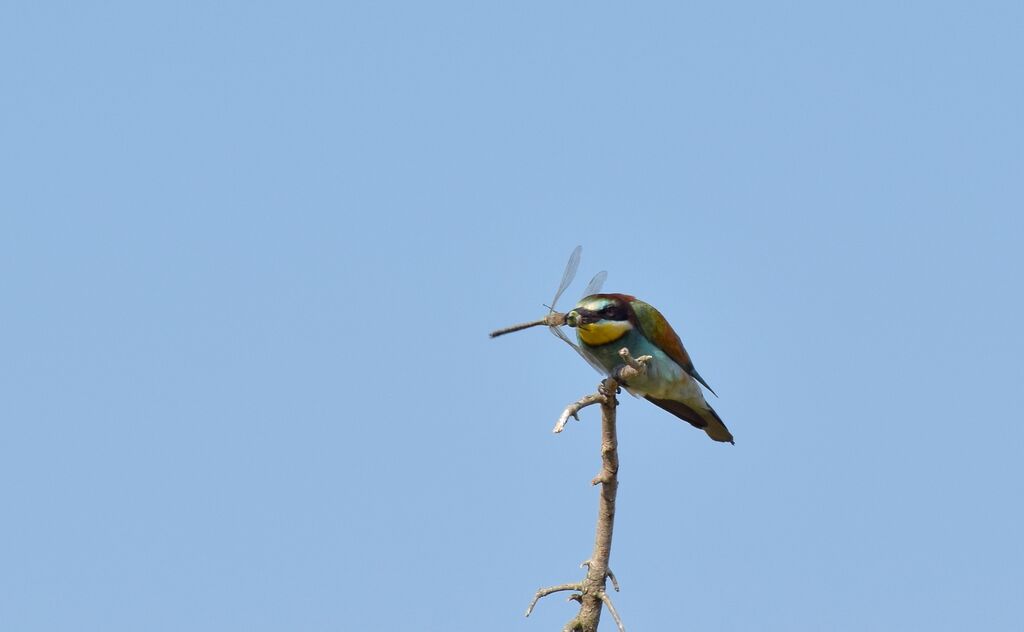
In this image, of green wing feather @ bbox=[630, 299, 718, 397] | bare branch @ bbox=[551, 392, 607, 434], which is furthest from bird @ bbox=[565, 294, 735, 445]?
bare branch @ bbox=[551, 392, 607, 434]

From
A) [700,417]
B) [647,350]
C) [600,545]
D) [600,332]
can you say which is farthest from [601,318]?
[600,545]

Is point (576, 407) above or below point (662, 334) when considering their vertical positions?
below

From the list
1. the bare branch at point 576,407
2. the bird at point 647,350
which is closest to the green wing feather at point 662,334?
the bird at point 647,350

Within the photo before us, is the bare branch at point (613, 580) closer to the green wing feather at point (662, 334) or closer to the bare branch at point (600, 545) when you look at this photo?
the bare branch at point (600, 545)

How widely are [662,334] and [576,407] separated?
2.20 m

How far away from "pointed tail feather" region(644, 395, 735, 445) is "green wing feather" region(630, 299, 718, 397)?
0.46ft

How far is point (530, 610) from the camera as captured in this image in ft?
15.6

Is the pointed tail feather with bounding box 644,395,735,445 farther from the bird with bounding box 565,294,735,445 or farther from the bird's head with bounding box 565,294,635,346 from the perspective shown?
the bird's head with bounding box 565,294,635,346

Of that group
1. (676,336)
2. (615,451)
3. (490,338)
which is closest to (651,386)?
(676,336)

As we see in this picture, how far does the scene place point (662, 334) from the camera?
7.01m

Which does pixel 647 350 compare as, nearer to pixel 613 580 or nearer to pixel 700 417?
pixel 700 417

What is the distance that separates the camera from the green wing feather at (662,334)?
688cm

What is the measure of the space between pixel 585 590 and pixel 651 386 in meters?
2.11

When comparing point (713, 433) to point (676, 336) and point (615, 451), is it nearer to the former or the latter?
point (676, 336)
